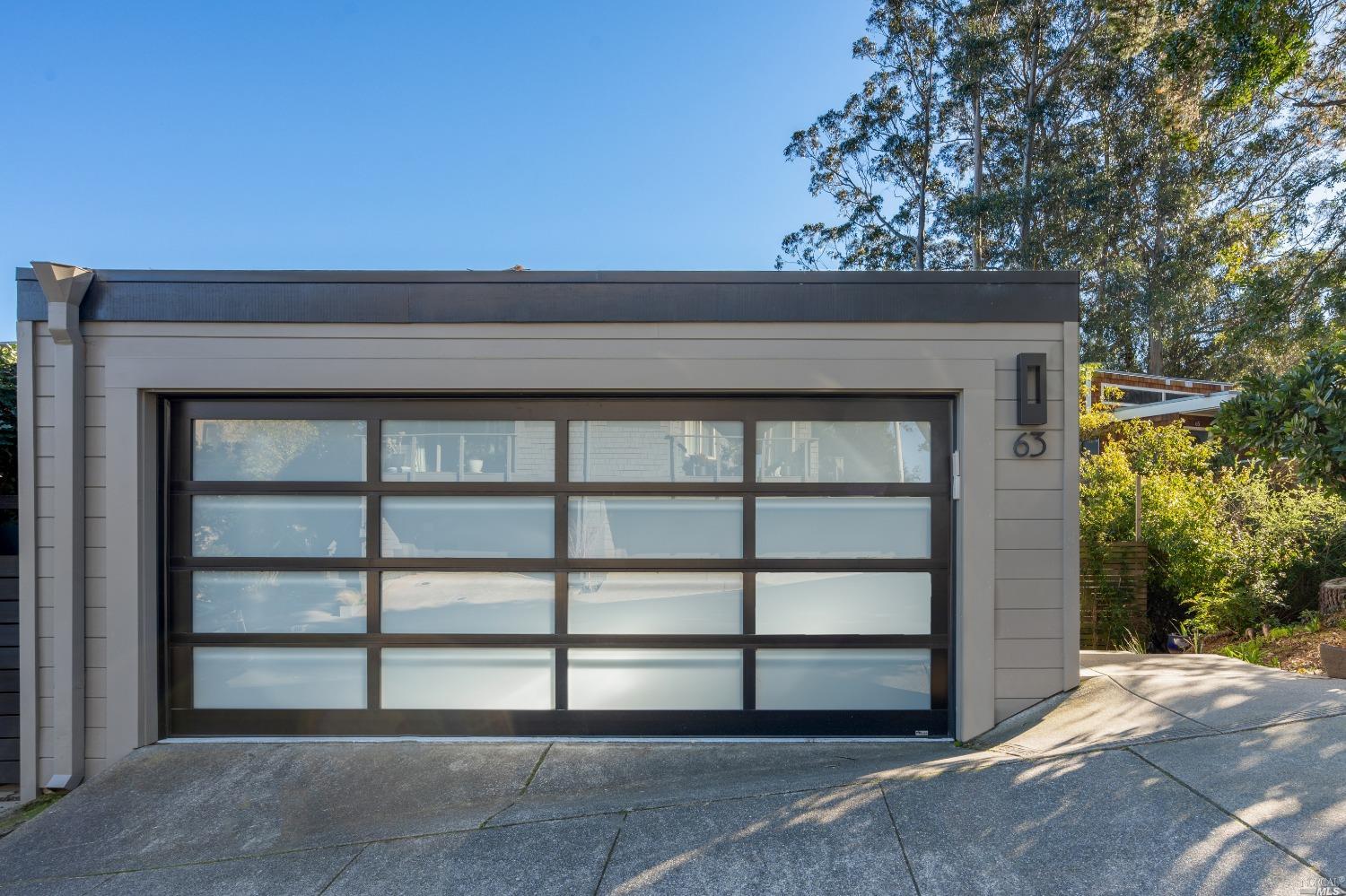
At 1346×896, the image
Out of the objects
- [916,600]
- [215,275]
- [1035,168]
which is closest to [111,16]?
[215,275]

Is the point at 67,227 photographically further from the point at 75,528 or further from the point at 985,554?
the point at 985,554

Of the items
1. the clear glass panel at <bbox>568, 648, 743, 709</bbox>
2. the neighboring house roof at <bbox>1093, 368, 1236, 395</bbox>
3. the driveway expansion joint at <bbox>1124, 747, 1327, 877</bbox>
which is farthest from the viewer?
the neighboring house roof at <bbox>1093, 368, 1236, 395</bbox>

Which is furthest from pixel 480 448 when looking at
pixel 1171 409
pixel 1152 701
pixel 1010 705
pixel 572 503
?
pixel 1171 409

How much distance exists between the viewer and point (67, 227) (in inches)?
608

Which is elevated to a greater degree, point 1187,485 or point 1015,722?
point 1187,485

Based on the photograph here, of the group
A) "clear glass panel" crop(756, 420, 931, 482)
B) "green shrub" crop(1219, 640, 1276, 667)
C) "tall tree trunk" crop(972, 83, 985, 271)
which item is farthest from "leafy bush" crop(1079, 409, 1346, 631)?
"tall tree trunk" crop(972, 83, 985, 271)

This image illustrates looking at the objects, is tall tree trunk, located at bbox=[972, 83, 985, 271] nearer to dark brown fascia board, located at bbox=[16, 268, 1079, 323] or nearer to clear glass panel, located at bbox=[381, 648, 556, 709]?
dark brown fascia board, located at bbox=[16, 268, 1079, 323]

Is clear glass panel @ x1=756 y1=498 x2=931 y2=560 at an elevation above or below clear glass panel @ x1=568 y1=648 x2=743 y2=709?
above

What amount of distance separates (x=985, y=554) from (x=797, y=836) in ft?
6.29

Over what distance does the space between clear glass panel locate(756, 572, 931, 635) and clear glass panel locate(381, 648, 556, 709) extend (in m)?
1.32

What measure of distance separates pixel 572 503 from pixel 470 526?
609 millimetres

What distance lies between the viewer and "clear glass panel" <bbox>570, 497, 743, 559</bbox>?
155 inches

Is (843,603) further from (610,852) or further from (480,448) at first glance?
(480,448)

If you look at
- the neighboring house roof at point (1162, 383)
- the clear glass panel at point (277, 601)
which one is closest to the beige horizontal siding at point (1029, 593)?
the clear glass panel at point (277, 601)
